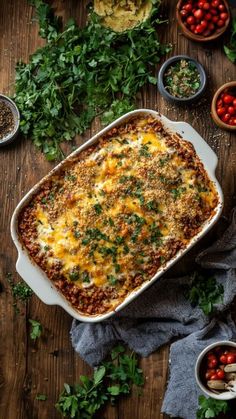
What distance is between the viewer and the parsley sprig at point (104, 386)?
214 inches

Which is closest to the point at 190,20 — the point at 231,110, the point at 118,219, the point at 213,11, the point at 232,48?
the point at 213,11

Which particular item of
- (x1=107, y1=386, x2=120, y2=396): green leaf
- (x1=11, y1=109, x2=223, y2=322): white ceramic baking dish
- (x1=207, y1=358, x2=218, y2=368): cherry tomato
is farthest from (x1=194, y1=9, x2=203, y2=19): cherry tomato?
(x1=107, y1=386, x2=120, y2=396): green leaf

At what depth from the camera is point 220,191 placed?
202 inches

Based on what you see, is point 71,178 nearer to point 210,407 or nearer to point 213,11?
point 213,11

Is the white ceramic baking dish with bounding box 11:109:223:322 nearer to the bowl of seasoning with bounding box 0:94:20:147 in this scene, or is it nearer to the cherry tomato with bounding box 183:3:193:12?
the bowl of seasoning with bounding box 0:94:20:147

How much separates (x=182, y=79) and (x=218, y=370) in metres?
2.12

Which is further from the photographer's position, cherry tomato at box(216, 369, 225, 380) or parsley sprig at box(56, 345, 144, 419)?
parsley sprig at box(56, 345, 144, 419)

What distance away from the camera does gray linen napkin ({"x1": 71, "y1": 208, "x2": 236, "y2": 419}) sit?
5.34m

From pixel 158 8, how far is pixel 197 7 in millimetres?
292

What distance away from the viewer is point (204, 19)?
5.50 metres

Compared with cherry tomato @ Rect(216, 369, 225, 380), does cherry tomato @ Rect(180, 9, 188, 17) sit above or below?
above

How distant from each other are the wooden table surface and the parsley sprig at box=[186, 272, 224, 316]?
0.17 m

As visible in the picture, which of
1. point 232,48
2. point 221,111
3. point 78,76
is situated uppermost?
point 232,48

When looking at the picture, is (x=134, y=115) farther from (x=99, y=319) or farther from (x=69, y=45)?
(x=99, y=319)
